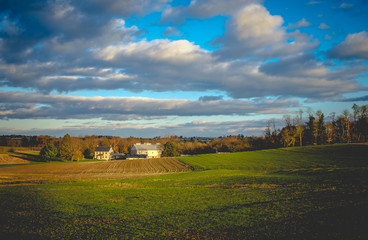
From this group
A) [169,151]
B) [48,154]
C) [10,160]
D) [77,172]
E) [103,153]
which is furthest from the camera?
[103,153]

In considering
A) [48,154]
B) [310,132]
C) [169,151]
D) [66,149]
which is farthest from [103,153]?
[310,132]

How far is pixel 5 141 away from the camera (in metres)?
160

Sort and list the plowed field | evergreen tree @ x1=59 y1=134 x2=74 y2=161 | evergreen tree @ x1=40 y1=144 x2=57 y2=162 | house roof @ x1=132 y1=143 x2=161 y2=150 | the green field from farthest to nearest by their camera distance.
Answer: house roof @ x1=132 y1=143 x2=161 y2=150, evergreen tree @ x1=59 y1=134 x2=74 y2=161, evergreen tree @ x1=40 y1=144 x2=57 y2=162, the plowed field, the green field

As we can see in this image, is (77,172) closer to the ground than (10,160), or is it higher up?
higher up

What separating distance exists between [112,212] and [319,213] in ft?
46.9

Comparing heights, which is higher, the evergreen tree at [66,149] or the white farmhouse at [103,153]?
the evergreen tree at [66,149]

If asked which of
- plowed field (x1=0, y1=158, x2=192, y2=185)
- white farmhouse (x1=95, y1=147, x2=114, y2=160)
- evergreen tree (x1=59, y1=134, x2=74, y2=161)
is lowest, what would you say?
white farmhouse (x1=95, y1=147, x2=114, y2=160)

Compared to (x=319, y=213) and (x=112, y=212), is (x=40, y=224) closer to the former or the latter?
(x=112, y=212)

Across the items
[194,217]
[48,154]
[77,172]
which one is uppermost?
[194,217]

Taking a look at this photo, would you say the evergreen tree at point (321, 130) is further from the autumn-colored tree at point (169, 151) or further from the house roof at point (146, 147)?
the house roof at point (146, 147)

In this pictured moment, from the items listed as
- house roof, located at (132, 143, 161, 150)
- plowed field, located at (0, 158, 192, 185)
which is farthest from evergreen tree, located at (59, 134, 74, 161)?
house roof, located at (132, 143, 161, 150)

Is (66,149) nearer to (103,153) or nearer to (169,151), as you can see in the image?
(103,153)

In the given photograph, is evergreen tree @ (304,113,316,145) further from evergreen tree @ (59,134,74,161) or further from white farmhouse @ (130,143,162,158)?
evergreen tree @ (59,134,74,161)

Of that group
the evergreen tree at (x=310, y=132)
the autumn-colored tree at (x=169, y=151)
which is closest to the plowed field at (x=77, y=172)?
the autumn-colored tree at (x=169, y=151)
